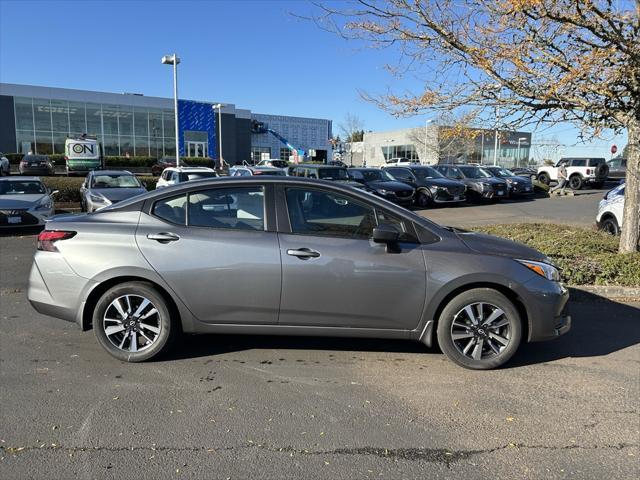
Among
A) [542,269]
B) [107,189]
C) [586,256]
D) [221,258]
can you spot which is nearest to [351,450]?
[221,258]

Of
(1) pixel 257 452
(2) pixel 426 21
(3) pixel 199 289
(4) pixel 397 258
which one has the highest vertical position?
(2) pixel 426 21

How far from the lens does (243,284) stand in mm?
4172

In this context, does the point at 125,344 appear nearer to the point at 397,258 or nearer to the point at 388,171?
the point at 397,258

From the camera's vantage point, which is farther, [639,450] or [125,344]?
[125,344]

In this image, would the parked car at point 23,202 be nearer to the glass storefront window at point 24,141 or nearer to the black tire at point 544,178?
the black tire at point 544,178

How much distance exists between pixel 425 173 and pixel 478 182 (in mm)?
2463

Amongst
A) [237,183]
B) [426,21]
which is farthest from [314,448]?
[426,21]

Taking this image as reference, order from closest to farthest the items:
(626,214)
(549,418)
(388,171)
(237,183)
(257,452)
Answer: (257,452) → (549,418) → (237,183) → (626,214) → (388,171)

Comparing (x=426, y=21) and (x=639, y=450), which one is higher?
(x=426, y=21)

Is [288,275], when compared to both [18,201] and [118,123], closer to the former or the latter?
[18,201]

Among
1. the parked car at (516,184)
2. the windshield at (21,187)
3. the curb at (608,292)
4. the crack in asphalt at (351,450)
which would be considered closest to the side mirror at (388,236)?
the crack in asphalt at (351,450)

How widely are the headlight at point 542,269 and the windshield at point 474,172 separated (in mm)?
20195

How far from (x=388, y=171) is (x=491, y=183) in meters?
4.68

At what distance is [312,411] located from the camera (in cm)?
356
